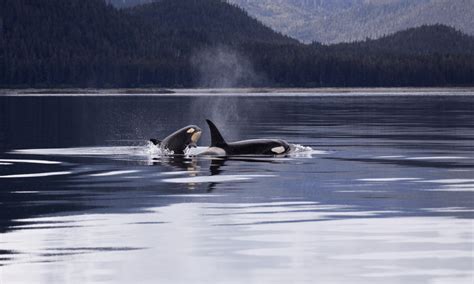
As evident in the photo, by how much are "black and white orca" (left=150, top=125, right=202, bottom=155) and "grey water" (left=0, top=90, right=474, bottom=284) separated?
1.36m

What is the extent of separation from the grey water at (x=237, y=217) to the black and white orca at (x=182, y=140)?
1.36m

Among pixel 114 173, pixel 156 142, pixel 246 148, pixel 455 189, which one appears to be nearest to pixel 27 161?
pixel 156 142

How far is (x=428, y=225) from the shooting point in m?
24.8

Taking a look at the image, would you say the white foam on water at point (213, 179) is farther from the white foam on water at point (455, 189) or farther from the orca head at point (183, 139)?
the orca head at point (183, 139)

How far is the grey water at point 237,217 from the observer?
19812 mm

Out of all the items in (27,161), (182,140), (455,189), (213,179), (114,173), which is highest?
(455,189)

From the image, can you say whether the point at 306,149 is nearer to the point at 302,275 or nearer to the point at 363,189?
the point at 363,189

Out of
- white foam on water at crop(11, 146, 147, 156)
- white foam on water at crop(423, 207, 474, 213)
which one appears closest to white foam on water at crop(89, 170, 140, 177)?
white foam on water at crop(11, 146, 147, 156)

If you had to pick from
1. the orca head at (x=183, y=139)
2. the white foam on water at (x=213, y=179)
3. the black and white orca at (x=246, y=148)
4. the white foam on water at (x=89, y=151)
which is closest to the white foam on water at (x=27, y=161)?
the white foam on water at (x=89, y=151)

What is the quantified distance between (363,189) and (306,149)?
57.6 feet

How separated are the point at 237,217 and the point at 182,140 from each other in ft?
69.3

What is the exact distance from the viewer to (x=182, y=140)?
47375 mm

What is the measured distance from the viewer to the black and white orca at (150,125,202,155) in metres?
47.2

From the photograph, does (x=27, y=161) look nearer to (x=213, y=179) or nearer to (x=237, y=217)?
(x=213, y=179)
